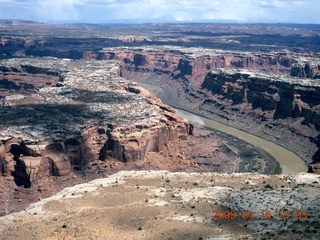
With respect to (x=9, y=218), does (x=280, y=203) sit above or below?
above

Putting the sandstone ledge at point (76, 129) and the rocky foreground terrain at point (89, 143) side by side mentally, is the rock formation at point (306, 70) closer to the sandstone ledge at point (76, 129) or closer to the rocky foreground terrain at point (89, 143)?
the rocky foreground terrain at point (89, 143)

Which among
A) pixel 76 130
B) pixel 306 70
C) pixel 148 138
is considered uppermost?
pixel 306 70

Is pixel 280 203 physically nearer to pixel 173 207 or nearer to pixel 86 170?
pixel 173 207

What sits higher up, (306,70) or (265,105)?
(306,70)

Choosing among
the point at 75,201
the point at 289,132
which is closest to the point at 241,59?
the point at 289,132

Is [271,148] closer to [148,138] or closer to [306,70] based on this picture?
[148,138]
